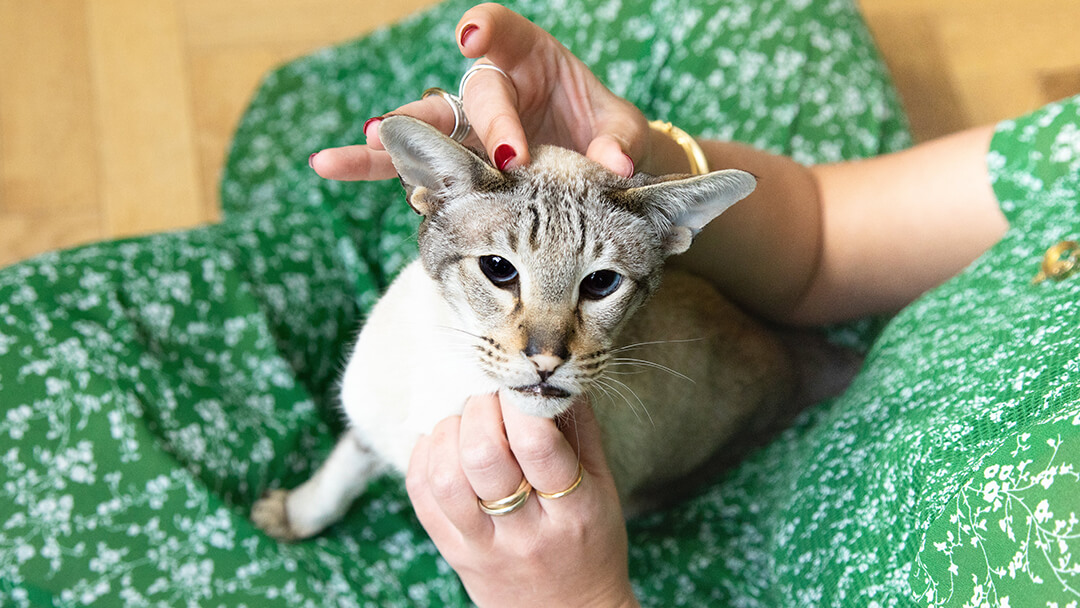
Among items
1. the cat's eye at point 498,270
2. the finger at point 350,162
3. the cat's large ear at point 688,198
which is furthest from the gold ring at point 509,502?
the finger at point 350,162

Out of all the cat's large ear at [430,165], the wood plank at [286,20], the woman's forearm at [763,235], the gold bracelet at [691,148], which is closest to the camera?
the cat's large ear at [430,165]

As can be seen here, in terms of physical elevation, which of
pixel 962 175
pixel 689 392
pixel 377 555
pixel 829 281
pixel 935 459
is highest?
pixel 962 175

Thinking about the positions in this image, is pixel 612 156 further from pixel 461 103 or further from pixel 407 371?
pixel 407 371

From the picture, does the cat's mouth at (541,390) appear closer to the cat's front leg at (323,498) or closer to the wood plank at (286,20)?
the cat's front leg at (323,498)

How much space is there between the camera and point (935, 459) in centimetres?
128

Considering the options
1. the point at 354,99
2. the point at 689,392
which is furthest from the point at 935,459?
the point at 354,99

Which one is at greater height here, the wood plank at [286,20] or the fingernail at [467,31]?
the fingernail at [467,31]

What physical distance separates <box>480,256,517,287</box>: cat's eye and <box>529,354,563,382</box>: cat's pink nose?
0.16 metres

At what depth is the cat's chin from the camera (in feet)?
4.28

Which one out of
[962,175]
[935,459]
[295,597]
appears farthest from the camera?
[962,175]

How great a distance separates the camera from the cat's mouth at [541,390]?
51.2 inches

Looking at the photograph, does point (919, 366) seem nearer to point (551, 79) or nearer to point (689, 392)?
point (689, 392)

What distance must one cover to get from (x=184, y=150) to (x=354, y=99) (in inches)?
33.7

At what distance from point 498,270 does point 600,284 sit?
177mm
